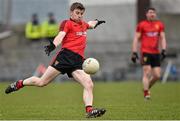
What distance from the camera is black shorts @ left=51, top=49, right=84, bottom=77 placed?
53.1ft

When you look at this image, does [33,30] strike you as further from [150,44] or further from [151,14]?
[151,14]

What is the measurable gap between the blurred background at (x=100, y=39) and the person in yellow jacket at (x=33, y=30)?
228 millimetres

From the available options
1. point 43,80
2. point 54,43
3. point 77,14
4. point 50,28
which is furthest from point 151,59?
point 50,28

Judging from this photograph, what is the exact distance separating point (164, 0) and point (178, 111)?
25.4 m

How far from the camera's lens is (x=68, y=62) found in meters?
16.2

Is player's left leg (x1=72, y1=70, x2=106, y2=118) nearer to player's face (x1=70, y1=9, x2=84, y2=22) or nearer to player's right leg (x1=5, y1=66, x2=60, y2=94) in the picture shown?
player's right leg (x1=5, y1=66, x2=60, y2=94)

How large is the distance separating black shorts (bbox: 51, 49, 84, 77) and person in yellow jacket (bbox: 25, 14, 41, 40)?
90.7 ft

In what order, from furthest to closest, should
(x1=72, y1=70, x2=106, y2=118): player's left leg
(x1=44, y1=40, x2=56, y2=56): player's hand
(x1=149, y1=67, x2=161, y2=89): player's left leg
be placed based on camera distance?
(x1=149, y1=67, x2=161, y2=89): player's left leg < (x1=44, y1=40, x2=56, y2=56): player's hand < (x1=72, y1=70, x2=106, y2=118): player's left leg

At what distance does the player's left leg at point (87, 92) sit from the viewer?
50.6 feet

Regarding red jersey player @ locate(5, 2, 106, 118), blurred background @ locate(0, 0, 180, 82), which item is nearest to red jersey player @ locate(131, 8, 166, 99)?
red jersey player @ locate(5, 2, 106, 118)

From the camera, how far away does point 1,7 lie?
48.2m

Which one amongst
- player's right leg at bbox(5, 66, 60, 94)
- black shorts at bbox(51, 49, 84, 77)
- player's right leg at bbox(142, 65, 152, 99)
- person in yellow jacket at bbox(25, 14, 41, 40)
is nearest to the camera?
black shorts at bbox(51, 49, 84, 77)

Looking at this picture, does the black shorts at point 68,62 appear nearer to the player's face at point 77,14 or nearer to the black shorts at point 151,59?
the player's face at point 77,14

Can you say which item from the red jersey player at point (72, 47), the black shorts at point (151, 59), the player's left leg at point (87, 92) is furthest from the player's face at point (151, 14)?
the player's left leg at point (87, 92)
